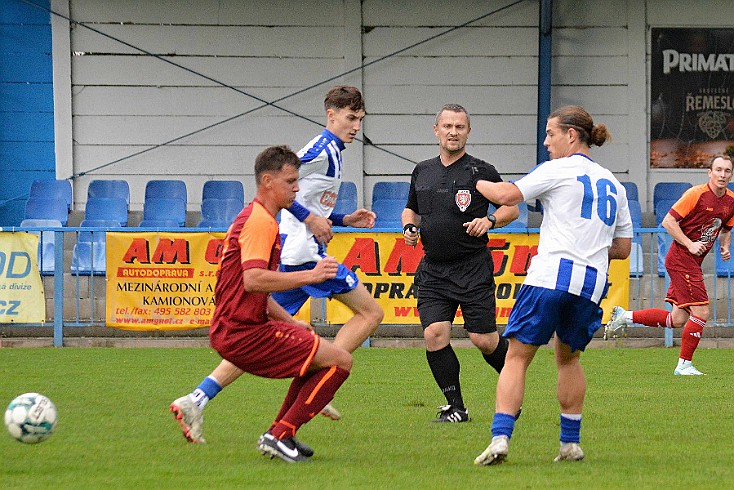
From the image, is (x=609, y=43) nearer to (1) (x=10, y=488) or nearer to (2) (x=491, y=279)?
(2) (x=491, y=279)

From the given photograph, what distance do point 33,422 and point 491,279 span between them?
3317mm

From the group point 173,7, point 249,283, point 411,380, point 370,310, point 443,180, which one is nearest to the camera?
point 249,283

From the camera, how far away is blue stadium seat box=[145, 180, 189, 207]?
1795 cm

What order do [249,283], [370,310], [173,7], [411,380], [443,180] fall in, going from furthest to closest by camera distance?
[173,7]
[411,380]
[443,180]
[370,310]
[249,283]

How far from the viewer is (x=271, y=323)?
19.6 feet

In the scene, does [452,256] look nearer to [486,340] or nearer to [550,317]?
[486,340]

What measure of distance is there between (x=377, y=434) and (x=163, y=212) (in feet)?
36.3

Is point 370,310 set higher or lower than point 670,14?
lower

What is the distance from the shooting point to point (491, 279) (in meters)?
8.12

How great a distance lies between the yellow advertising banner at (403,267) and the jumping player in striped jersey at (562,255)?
25.8 feet

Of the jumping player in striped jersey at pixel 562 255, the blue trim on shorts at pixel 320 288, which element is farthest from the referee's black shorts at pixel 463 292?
the jumping player in striped jersey at pixel 562 255

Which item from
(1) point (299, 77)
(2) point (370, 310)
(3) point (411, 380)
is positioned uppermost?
(1) point (299, 77)

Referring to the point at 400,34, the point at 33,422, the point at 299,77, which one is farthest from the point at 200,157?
the point at 33,422

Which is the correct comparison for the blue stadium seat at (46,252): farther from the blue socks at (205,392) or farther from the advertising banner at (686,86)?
the advertising banner at (686,86)
